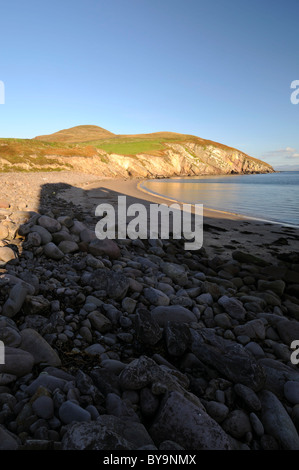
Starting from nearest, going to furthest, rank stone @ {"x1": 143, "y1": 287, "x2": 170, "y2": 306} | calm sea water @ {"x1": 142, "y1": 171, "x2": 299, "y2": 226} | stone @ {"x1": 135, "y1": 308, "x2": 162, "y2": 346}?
stone @ {"x1": 135, "y1": 308, "x2": 162, "y2": 346} < stone @ {"x1": 143, "y1": 287, "x2": 170, "y2": 306} < calm sea water @ {"x1": 142, "y1": 171, "x2": 299, "y2": 226}

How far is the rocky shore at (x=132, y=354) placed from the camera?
1689 millimetres

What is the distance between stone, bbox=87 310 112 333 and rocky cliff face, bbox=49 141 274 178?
49277 mm

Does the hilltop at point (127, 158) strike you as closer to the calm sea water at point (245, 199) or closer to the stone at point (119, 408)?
the calm sea water at point (245, 199)

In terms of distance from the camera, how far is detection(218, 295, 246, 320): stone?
3.71 m

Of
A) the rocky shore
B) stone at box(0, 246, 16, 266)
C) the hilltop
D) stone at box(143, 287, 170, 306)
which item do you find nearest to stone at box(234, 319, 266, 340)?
the rocky shore

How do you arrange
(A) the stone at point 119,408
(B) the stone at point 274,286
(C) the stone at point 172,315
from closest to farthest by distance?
(A) the stone at point 119,408
(C) the stone at point 172,315
(B) the stone at point 274,286

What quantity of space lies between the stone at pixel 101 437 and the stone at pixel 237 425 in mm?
713

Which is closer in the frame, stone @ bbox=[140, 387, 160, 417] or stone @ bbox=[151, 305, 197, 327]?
stone @ bbox=[140, 387, 160, 417]

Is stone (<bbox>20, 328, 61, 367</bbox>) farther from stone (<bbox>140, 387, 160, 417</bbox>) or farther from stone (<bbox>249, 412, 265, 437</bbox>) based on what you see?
stone (<bbox>249, 412, 265, 437</bbox>)

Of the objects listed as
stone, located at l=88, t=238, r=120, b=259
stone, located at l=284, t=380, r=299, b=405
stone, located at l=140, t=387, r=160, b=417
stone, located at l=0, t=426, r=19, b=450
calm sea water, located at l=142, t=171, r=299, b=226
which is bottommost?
stone, located at l=284, t=380, r=299, b=405

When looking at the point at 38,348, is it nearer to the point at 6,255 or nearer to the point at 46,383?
the point at 46,383

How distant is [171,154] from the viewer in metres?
81.7

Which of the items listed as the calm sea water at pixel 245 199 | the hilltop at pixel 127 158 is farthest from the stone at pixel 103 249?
the hilltop at pixel 127 158
